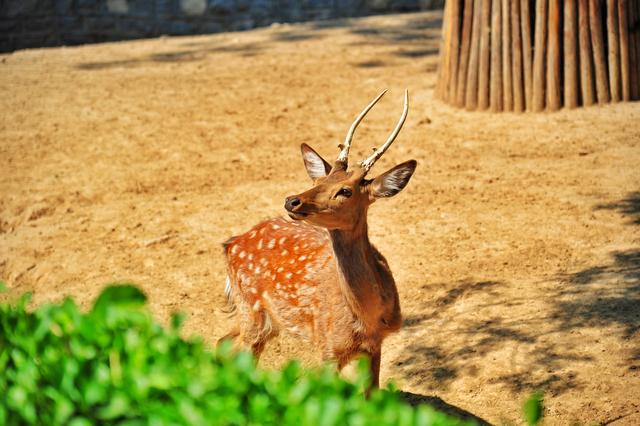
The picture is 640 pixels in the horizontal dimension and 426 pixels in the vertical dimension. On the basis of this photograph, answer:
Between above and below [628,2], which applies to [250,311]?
below

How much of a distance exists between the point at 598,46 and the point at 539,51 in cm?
62

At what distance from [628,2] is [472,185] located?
2.87 m

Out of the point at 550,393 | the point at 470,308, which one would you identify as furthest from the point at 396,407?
the point at 470,308

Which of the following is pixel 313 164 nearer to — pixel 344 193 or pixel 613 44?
pixel 344 193

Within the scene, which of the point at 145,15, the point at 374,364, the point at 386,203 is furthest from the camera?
the point at 145,15

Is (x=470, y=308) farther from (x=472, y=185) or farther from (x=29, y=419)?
(x=29, y=419)

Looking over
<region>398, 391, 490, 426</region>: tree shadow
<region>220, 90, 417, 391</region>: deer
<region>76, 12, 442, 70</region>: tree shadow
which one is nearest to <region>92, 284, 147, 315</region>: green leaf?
<region>220, 90, 417, 391</region>: deer

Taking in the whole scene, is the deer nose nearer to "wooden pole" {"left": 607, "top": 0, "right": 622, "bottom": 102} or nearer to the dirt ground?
the dirt ground

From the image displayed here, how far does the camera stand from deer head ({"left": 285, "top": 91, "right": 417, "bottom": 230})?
4895 millimetres

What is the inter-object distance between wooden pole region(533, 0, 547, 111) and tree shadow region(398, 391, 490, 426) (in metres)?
5.16

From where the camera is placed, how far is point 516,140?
968cm

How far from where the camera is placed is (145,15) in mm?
15758

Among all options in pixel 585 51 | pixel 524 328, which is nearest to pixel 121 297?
pixel 524 328

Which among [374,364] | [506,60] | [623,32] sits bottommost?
[374,364]
